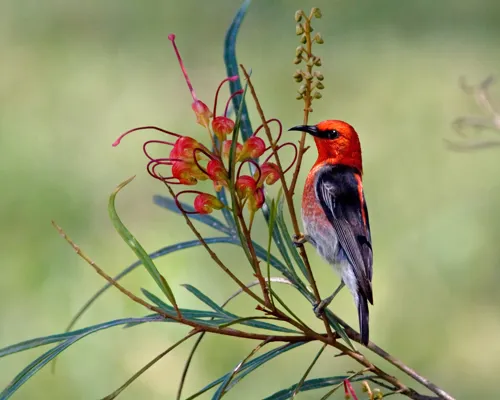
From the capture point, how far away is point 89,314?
4.29 m

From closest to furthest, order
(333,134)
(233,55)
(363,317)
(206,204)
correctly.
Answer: (206,204) < (233,55) < (363,317) < (333,134)

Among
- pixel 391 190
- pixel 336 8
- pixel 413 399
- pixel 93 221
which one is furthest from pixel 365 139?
pixel 413 399

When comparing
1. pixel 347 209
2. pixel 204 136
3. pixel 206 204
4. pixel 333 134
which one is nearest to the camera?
pixel 206 204

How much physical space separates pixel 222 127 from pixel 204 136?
4.45 m

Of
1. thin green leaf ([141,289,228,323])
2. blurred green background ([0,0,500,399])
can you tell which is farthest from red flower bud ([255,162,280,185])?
blurred green background ([0,0,500,399])

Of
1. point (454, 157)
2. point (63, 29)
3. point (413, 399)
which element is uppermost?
point (63, 29)

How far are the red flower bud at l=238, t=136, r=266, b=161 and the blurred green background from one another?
8.78 ft

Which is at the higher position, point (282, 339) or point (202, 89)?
point (202, 89)

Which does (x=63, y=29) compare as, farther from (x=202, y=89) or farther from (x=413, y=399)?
(x=413, y=399)

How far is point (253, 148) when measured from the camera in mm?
A: 1502

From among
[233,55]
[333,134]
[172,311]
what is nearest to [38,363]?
[172,311]

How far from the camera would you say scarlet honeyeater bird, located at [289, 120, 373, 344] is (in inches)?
96.9

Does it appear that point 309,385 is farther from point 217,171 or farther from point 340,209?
point 340,209

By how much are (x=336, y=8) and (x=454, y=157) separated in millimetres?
3426
